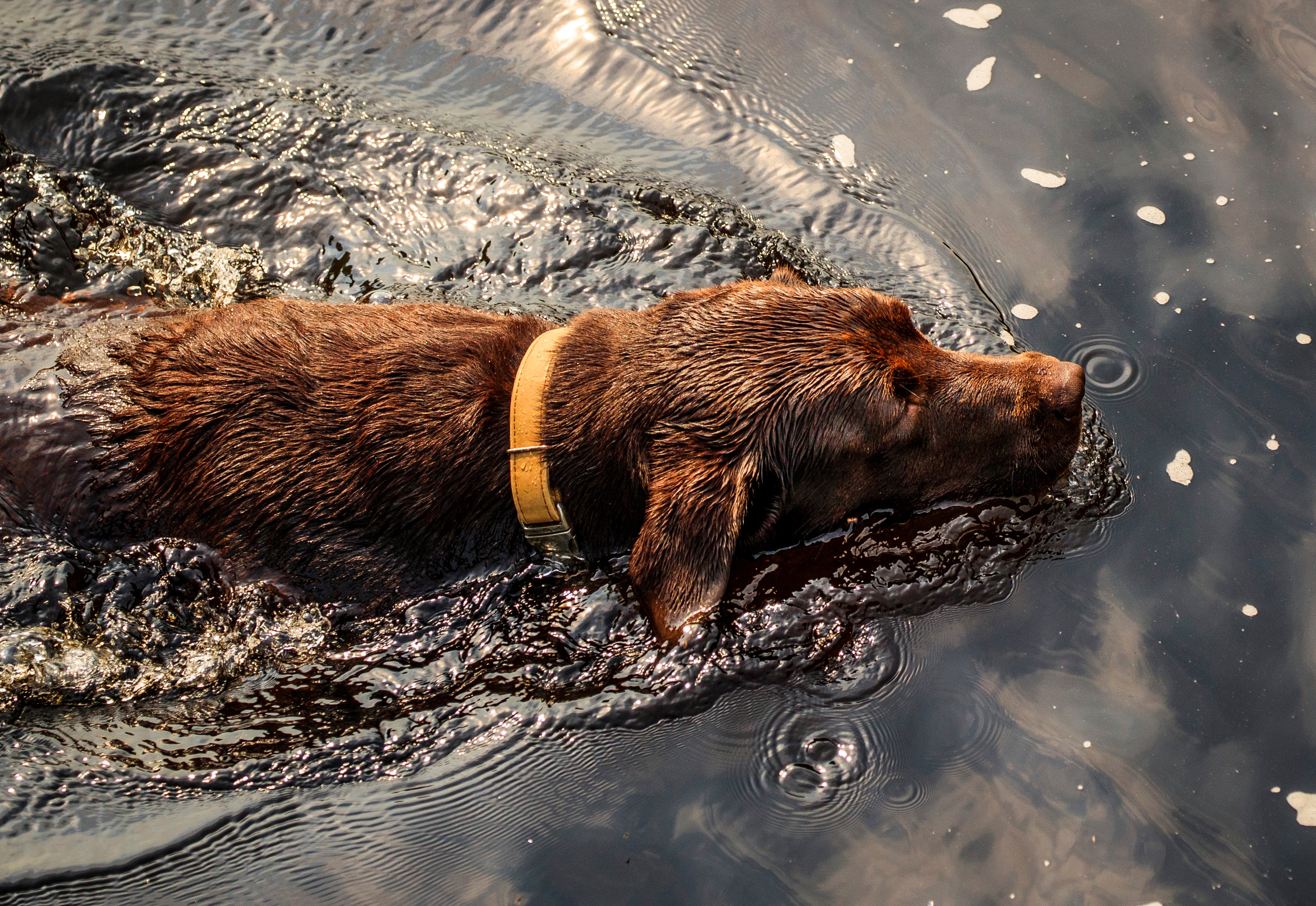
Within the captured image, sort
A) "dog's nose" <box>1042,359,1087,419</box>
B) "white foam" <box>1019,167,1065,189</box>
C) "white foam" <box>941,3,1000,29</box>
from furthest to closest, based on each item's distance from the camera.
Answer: "white foam" <box>941,3,1000,29</box>
"white foam" <box>1019,167,1065,189</box>
"dog's nose" <box>1042,359,1087,419</box>

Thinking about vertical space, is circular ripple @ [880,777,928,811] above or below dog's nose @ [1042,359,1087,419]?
below

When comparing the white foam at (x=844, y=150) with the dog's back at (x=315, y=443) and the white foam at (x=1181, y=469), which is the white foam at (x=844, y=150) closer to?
the white foam at (x=1181, y=469)

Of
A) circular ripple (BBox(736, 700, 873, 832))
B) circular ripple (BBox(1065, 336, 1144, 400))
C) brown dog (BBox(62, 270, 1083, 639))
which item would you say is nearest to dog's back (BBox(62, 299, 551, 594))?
brown dog (BBox(62, 270, 1083, 639))

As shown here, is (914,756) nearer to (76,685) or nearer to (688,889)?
(688,889)

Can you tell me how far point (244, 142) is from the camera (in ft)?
22.3

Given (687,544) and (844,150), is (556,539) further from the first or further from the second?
(844,150)

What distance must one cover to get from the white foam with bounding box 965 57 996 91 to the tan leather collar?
4439 millimetres

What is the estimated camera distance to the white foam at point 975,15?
24.1 ft

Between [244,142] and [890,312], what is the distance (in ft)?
15.5

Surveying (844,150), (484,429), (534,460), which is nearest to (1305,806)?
(534,460)

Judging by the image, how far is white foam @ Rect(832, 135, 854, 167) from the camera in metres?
6.87

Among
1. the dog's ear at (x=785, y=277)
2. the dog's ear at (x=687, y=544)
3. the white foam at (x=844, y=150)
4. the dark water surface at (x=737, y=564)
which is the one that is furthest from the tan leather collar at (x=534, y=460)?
the white foam at (x=844, y=150)

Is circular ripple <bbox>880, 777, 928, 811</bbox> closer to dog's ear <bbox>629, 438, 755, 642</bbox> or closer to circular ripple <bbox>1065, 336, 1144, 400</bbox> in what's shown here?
dog's ear <bbox>629, 438, 755, 642</bbox>

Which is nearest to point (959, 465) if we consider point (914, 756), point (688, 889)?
point (914, 756)
